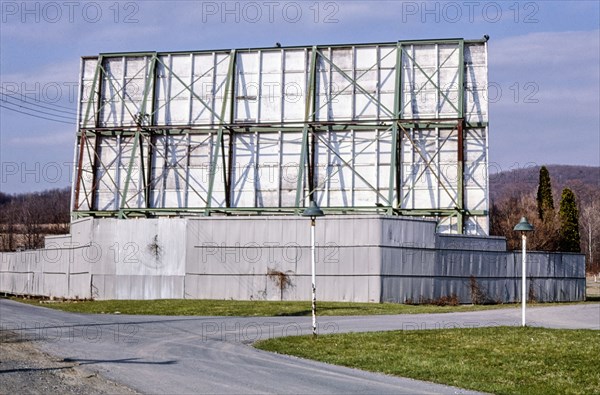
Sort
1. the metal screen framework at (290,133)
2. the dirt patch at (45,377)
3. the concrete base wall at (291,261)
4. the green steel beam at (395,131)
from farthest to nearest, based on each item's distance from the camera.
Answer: the metal screen framework at (290,133), the green steel beam at (395,131), the concrete base wall at (291,261), the dirt patch at (45,377)

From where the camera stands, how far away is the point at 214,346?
63.4ft

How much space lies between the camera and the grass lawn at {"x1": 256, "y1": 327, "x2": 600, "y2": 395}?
14070 millimetres

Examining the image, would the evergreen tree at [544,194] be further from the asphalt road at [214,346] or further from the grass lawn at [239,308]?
the asphalt road at [214,346]

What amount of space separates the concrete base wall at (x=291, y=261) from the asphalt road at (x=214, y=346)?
855 cm

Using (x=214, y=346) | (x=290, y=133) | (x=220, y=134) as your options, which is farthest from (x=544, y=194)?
(x=214, y=346)

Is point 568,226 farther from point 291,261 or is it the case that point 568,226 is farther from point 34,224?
point 34,224

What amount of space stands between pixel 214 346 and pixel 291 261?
20.9 metres

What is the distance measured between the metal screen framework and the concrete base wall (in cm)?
381

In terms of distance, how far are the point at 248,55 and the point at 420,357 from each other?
36426 millimetres

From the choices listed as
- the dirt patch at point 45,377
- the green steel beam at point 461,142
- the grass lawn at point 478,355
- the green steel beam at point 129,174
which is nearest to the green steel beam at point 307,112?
the green steel beam at point 461,142

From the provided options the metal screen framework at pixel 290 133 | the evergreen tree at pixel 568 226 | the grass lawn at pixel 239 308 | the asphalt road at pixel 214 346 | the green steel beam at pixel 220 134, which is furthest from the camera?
the evergreen tree at pixel 568 226

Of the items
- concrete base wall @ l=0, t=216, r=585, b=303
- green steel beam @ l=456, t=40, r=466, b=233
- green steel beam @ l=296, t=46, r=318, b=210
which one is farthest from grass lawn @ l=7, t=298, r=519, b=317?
green steel beam @ l=296, t=46, r=318, b=210

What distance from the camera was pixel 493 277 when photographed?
140 ft

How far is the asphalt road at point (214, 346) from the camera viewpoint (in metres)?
13.7
